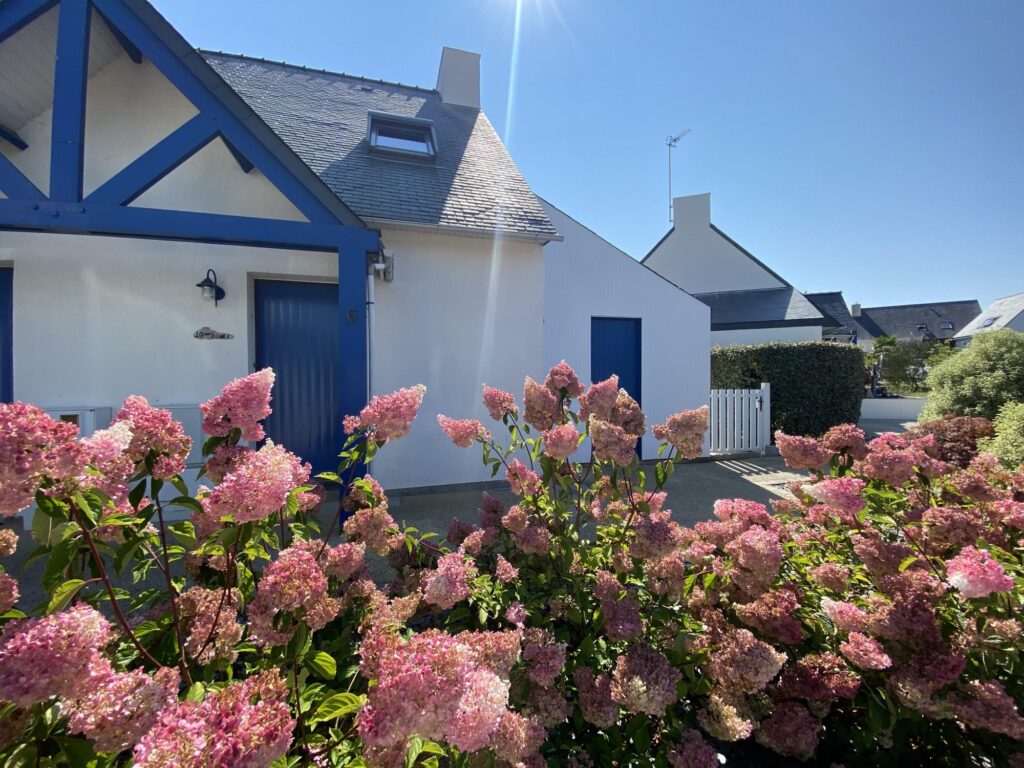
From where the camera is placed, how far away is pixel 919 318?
34219 mm

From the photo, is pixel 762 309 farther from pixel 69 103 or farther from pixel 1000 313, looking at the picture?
pixel 1000 313

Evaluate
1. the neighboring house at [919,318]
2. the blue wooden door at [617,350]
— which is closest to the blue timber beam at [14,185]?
the blue wooden door at [617,350]

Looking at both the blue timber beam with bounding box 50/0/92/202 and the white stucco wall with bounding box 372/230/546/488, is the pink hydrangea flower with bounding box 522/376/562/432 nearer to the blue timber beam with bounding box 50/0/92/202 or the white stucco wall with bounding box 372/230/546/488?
the white stucco wall with bounding box 372/230/546/488

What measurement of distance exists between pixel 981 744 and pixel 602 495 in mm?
1222

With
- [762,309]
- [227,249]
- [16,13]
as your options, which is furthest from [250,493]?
[762,309]

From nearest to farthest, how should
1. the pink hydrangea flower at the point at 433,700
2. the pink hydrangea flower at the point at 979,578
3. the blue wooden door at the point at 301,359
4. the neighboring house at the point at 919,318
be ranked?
the pink hydrangea flower at the point at 433,700, the pink hydrangea flower at the point at 979,578, the blue wooden door at the point at 301,359, the neighboring house at the point at 919,318

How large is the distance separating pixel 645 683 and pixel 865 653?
1.83 ft

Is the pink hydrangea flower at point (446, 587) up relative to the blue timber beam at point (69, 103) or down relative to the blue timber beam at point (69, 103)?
down

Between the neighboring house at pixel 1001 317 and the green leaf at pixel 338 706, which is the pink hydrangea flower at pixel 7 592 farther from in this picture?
the neighboring house at pixel 1001 317

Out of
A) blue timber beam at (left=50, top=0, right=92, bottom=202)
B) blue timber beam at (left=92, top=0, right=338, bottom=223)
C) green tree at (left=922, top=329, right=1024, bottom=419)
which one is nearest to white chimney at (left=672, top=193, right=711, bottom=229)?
green tree at (left=922, top=329, right=1024, bottom=419)

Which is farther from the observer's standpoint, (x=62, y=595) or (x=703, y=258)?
(x=703, y=258)

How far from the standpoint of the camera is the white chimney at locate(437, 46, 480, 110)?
7.70 metres

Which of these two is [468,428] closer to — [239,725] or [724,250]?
[239,725]

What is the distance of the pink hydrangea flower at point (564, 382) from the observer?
1.79 meters
